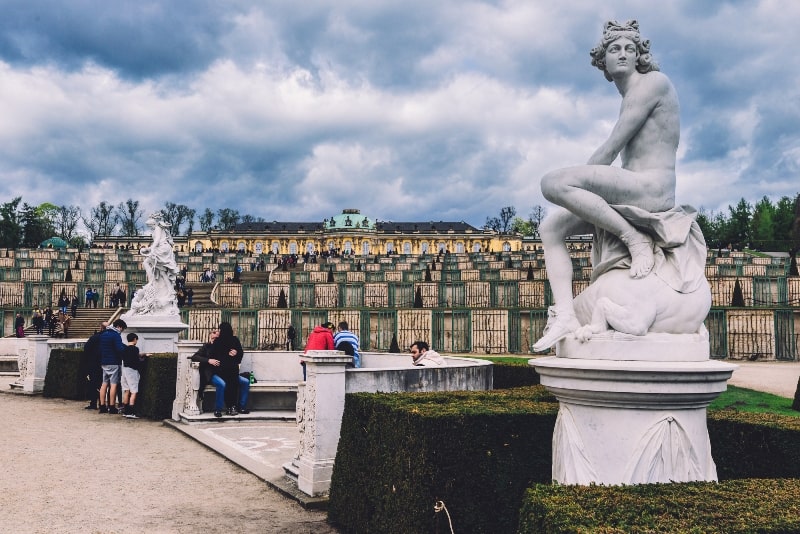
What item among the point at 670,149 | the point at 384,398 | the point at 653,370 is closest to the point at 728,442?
the point at 653,370

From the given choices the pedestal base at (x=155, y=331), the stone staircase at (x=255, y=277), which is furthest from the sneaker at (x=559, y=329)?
the stone staircase at (x=255, y=277)

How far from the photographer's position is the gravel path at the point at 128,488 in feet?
23.6

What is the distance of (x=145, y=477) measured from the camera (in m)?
9.28

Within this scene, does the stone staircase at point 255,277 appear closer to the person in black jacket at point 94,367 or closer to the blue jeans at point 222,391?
the person in black jacket at point 94,367

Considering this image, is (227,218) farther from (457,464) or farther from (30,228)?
(457,464)

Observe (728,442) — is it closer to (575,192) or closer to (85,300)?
(575,192)

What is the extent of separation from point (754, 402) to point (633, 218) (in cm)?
1076

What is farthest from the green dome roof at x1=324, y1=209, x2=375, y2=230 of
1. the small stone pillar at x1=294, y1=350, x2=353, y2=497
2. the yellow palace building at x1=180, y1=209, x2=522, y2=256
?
the small stone pillar at x1=294, y1=350, x2=353, y2=497

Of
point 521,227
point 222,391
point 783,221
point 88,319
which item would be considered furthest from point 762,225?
point 222,391

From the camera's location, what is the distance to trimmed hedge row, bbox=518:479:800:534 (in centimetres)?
319

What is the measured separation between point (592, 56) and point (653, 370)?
231cm

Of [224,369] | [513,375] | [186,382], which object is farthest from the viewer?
[186,382]

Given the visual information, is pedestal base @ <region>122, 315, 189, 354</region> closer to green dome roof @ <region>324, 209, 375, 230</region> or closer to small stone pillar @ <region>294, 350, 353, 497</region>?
small stone pillar @ <region>294, 350, 353, 497</region>

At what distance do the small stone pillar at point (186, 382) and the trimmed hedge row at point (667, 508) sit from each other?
453 inches
